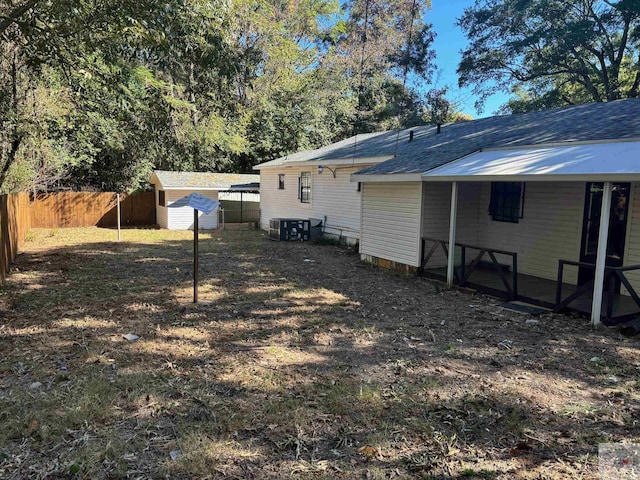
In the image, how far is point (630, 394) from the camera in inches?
161

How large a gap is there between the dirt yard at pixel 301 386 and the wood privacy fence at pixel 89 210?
1334 cm

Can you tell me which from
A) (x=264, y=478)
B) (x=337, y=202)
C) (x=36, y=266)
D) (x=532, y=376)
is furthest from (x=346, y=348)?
(x=337, y=202)

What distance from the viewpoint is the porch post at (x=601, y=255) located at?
602 centimetres

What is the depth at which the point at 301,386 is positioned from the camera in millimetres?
4188

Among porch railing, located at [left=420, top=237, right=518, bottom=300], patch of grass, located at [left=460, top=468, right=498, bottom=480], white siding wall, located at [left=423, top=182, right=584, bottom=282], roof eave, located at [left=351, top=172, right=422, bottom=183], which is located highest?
roof eave, located at [left=351, top=172, right=422, bottom=183]

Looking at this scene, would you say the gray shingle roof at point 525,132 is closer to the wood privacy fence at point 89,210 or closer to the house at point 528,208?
the house at point 528,208

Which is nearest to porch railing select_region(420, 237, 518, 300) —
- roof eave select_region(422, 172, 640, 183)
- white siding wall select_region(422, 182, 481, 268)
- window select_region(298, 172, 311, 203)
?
white siding wall select_region(422, 182, 481, 268)

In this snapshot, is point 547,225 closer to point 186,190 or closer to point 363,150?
point 363,150

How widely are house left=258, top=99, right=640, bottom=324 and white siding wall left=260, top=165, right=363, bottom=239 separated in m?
1.79

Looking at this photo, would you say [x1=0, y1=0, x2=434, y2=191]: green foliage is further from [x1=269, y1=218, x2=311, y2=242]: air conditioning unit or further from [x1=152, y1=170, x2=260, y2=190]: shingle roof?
[x1=269, y1=218, x2=311, y2=242]: air conditioning unit

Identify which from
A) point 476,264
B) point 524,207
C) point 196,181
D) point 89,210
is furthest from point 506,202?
point 89,210

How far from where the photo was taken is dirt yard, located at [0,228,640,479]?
3055 millimetres

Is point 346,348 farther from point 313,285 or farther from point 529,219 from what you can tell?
point 529,219

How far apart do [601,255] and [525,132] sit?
4416 mm
